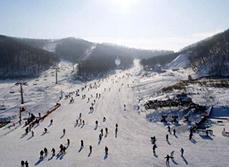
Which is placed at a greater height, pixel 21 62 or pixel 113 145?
pixel 21 62

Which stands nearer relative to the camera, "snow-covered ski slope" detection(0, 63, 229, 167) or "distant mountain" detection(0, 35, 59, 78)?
"snow-covered ski slope" detection(0, 63, 229, 167)

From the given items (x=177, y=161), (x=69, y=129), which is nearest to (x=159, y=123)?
(x=69, y=129)

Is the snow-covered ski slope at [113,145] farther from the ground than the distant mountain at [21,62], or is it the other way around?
the distant mountain at [21,62]

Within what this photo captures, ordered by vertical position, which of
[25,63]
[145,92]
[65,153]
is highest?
[25,63]

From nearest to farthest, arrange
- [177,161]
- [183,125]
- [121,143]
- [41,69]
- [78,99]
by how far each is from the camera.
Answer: [177,161], [121,143], [183,125], [78,99], [41,69]

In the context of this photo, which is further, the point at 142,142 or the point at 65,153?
the point at 142,142

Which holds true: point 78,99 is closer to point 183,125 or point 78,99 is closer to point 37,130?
point 37,130

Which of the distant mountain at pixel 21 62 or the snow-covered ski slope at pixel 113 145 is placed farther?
the distant mountain at pixel 21 62

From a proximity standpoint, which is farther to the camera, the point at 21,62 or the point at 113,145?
the point at 21,62
